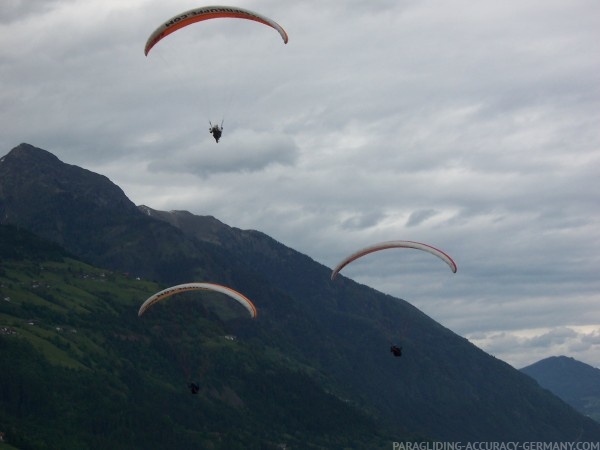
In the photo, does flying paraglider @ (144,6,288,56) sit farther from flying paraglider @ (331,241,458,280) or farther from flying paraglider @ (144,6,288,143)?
flying paraglider @ (331,241,458,280)

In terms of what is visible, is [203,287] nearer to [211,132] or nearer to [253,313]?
[253,313]

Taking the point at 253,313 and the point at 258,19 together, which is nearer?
the point at 253,313

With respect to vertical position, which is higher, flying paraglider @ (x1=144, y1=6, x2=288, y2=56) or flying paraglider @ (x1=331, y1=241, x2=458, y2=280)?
flying paraglider @ (x1=144, y1=6, x2=288, y2=56)

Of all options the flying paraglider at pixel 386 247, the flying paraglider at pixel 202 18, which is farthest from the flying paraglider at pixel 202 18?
the flying paraglider at pixel 386 247

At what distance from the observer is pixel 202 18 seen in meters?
85.3

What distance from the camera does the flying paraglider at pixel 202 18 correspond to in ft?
275

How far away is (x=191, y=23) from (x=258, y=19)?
6406mm

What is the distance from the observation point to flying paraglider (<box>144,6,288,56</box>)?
275 feet

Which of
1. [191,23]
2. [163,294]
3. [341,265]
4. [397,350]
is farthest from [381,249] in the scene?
[191,23]

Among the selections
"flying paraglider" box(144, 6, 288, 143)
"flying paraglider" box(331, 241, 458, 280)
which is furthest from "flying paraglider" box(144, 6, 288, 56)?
"flying paraglider" box(331, 241, 458, 280)

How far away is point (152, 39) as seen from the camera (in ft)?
283

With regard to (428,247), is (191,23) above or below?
above

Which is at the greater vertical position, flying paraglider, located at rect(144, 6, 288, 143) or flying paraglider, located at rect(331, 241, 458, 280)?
flying paraglider, located at rect(144, 6, 288, 143)

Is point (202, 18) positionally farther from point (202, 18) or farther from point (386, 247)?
point (386, 247)
